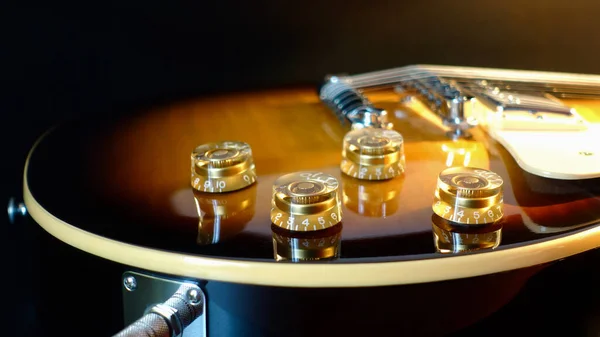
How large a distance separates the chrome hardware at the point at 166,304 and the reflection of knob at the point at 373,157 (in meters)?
0.24

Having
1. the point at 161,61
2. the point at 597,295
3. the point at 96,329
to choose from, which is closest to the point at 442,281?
the point at 597,295

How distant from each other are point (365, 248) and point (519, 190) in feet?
0.71

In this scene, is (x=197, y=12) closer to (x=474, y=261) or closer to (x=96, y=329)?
(x=96, y=329)

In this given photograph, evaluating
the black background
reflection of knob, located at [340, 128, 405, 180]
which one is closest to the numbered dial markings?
reflection of knob, located at [340, 128, 405, 180]

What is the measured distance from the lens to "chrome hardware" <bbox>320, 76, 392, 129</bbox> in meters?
0.84

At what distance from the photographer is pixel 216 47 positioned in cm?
128

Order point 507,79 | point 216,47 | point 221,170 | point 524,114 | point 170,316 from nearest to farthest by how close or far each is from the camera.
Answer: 1. point 170,316
2. point 221,170
3. point 524,114
4. point 507,79
5. point 216,47

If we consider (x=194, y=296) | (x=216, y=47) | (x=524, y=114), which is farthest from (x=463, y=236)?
(x=216, y=47)

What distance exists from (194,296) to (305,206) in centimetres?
12

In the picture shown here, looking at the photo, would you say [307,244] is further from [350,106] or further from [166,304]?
[350,106]

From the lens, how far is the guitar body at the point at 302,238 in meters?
Answer: 0.51

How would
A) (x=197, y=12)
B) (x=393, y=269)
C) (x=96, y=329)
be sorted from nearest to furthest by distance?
(x=393, y=269), (x=96, y=329), (x=197, y=12)

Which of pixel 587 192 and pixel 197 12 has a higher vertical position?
pixel 197 12

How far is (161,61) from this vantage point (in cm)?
124
